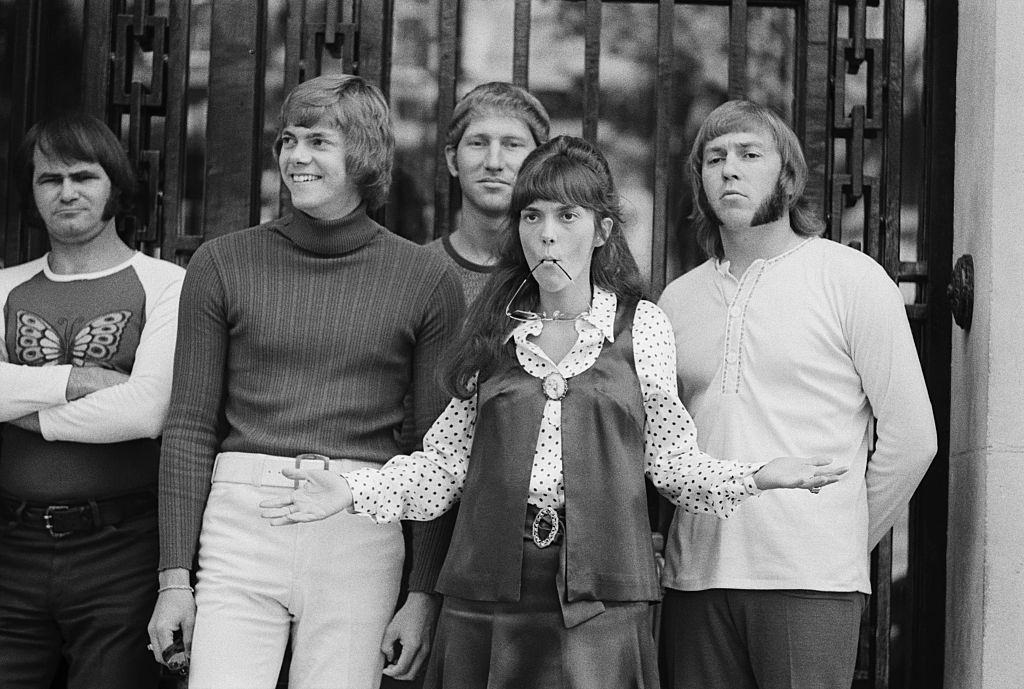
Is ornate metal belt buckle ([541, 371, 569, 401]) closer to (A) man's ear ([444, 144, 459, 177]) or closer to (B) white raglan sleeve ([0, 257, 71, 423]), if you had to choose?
(A) man's ear ([444, 144, 459, 177])

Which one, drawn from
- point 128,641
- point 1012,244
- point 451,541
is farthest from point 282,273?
point 1012,244

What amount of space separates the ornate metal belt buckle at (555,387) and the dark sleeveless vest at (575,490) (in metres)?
0.01

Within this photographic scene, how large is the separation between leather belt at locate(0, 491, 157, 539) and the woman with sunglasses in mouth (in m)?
0.78

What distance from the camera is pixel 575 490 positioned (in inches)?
123

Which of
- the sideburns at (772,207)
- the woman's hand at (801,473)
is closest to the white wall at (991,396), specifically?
the sideburns at (772,207)

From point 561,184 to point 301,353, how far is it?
761 mm

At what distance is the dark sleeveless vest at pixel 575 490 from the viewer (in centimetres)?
310

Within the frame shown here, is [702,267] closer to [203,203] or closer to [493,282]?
[493,282]

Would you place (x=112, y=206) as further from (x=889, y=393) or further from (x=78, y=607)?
(x=889, y=393)

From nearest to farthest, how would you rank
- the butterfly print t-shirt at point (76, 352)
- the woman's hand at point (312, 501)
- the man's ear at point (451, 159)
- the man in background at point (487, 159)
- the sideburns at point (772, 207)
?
the woman's hand at point (312, 501) < the sideburns at point (772, 207) < the butterfly print t-shirt at point (76, 352) < the man in background at point (487, 159) < the man's ear at point (451, 159)

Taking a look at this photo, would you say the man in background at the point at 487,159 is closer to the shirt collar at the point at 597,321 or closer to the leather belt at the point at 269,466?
the shirt collar at the point at 597,321

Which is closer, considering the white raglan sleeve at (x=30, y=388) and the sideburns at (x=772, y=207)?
the sideburns at (x=772, y=207)

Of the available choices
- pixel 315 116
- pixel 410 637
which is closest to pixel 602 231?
pixel 315 116

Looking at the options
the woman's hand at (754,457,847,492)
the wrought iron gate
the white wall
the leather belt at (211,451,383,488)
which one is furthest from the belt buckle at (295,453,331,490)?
the white wall
